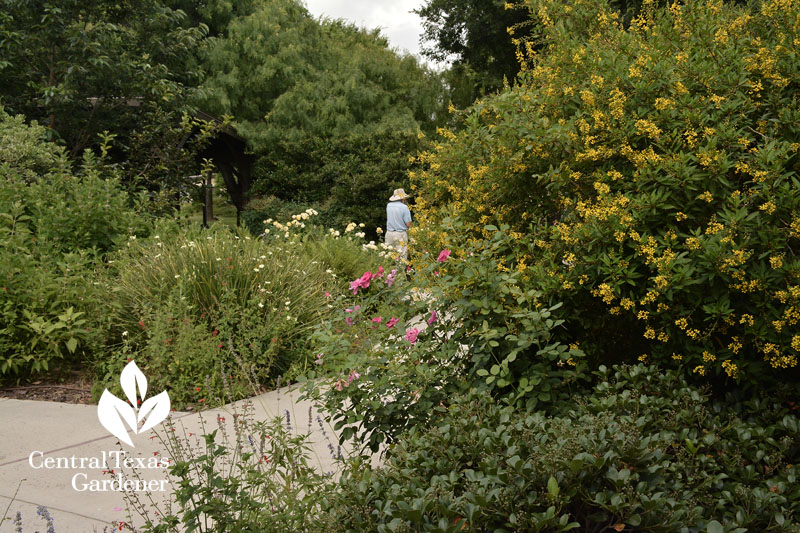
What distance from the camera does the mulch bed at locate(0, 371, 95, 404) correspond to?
17.8ft

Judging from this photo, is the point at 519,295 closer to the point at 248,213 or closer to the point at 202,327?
the point at 202,327

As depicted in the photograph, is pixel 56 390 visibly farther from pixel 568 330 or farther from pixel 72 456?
pixel 568 330

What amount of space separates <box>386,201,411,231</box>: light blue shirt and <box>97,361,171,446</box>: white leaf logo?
668 centimetres

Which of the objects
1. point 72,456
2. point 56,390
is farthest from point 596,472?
point 56,390

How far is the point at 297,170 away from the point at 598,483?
17513 millimetres

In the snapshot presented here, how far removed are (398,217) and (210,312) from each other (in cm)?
582

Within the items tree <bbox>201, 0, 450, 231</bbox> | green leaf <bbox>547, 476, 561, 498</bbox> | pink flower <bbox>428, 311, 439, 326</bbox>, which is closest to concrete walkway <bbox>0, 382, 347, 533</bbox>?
pink flower <bbox>428, 311, 439, 326</bbox>

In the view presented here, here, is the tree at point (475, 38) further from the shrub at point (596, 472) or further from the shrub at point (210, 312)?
the shrub at point (596, 472)

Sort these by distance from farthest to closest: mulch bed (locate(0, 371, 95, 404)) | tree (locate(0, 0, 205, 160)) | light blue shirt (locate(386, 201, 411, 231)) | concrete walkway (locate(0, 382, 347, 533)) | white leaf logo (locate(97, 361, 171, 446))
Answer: light blue shirt (locate(386, 201, 411, 231)) < tree (locate(0, 0, 205, 160)) < mulch bed (locate(0, 371, 95, 404)) < white leaf logo (locate(97, 361, 171, 446)) < concrete walkway (locate(0, 382, 347, 533))

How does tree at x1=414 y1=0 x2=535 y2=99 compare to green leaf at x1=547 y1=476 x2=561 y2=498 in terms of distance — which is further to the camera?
tree at x1=414 y1=0 x2=535 y2=99

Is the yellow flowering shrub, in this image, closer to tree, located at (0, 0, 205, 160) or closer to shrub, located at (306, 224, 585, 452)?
shrub, located at (306, 224, 585, 452)

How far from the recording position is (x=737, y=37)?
3322mm

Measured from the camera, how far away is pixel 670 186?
2.88 meters

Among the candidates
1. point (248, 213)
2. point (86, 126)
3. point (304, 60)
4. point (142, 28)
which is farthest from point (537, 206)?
point (304, 60)
